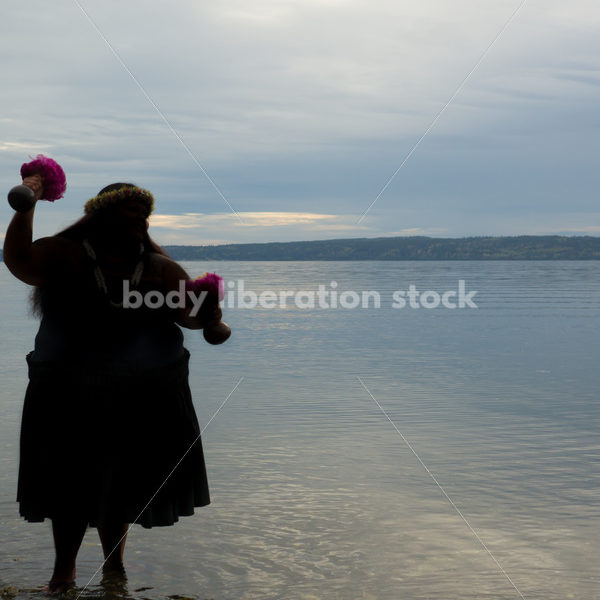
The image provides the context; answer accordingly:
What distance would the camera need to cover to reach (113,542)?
4156mm

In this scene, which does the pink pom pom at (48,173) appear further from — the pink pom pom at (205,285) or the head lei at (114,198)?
the pink pom pom at (205,285)

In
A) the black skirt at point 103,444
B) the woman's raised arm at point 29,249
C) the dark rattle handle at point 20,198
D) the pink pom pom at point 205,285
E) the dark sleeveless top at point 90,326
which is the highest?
the dark rattle handle at point 20,198

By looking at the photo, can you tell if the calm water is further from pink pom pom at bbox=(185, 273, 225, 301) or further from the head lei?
the head lei

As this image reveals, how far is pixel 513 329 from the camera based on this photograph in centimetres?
2145

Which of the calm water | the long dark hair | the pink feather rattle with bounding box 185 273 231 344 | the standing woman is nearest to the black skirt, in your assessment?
the standing woman

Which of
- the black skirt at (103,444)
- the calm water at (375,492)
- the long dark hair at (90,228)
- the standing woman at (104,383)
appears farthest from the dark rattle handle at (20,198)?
the calm water at (375,492)

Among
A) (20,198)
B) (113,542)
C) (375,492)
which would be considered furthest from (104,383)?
(375,492)

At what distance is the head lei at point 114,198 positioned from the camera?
4070mm

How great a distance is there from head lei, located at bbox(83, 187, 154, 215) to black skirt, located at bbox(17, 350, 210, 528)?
781 mm

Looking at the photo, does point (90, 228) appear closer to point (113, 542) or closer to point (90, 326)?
point (90, 326)

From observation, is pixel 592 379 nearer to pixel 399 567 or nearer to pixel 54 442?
pixel 399 567

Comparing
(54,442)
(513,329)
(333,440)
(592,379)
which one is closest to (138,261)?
(54,442)

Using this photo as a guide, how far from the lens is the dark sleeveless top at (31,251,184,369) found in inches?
155

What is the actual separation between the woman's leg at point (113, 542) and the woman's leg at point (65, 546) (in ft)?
0.35
